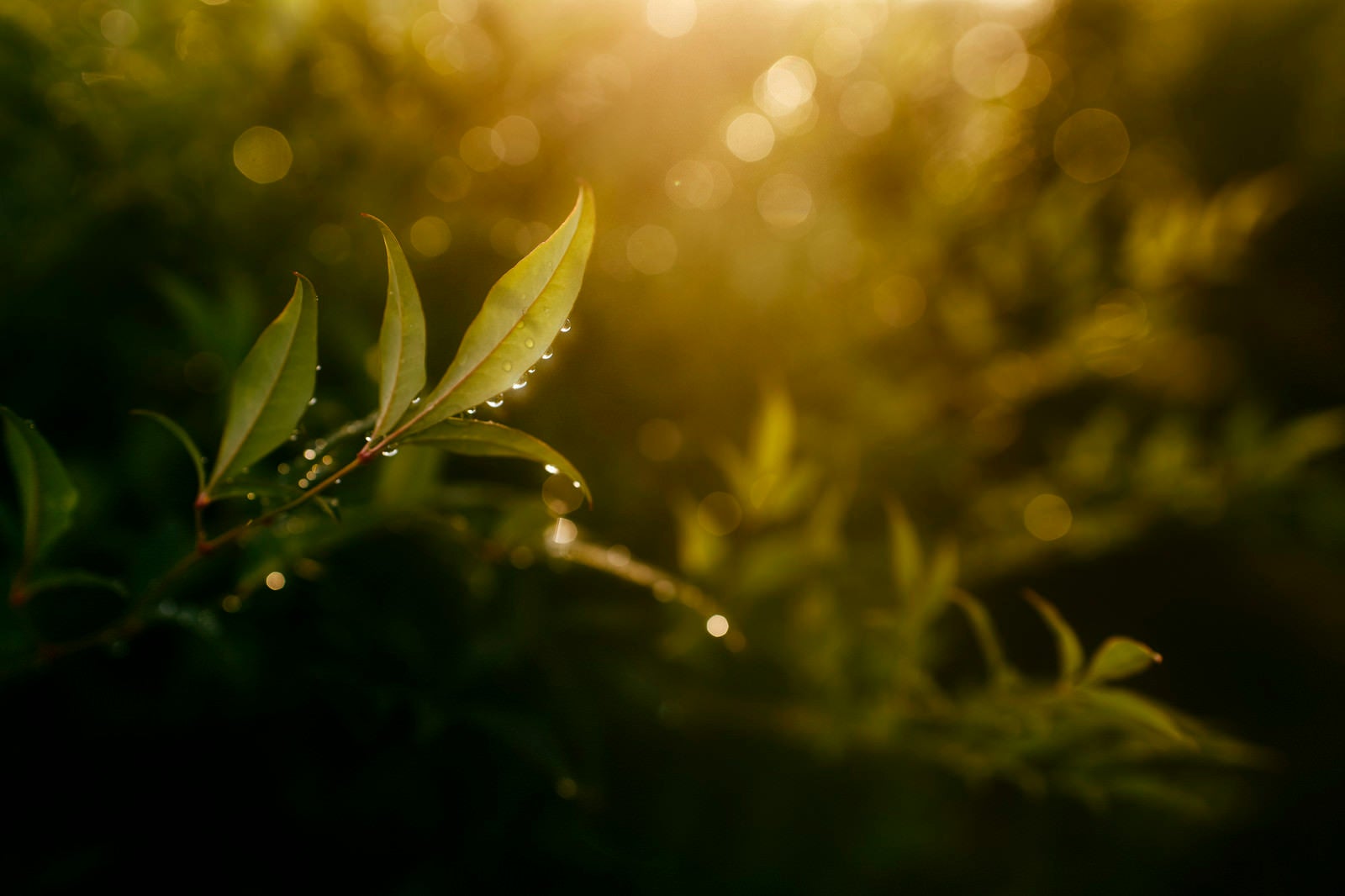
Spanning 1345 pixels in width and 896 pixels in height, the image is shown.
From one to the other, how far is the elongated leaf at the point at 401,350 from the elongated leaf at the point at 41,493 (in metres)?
0.11

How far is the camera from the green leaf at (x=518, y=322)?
221 mm

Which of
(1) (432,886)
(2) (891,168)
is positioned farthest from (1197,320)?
(1) (432,886)

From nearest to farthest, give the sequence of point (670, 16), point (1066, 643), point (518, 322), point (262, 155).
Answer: point (518, 322) → point (1066, 643) → point (262, 155) → point (670, 16)

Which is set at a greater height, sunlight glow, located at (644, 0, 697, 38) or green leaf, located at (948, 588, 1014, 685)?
sunlight glow, located at (644, 0, 697, 38)

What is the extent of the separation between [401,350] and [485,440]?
3 cm

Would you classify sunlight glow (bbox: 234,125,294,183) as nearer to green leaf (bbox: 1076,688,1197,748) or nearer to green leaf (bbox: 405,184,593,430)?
green leaf (bbox: 405,184,593,430)

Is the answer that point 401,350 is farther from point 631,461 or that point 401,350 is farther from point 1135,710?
point 631,461

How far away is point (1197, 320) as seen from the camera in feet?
4.79

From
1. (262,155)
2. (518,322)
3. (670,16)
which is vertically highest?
(670,16)

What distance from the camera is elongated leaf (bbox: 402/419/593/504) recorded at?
0.22m

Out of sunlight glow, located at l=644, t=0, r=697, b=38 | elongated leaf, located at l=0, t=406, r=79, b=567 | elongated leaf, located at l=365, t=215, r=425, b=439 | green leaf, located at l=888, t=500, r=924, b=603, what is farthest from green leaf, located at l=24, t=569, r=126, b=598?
sunlight glow, located at l=644, t=0, r=697, b=38

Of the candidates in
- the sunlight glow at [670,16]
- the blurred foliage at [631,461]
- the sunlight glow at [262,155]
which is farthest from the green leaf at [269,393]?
the sunlight glow at [670,16]

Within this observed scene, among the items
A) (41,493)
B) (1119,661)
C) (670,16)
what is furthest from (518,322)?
(670,16)

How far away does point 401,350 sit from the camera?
0.23 meters
